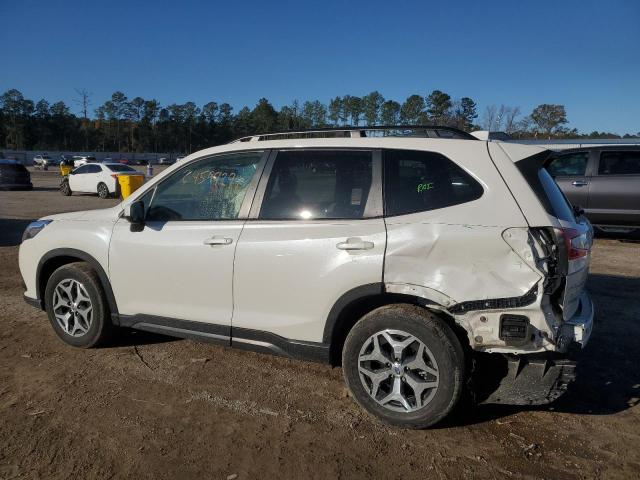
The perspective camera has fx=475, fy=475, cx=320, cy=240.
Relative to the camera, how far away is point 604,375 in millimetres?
3756

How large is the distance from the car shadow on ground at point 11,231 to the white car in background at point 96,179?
8124 mm

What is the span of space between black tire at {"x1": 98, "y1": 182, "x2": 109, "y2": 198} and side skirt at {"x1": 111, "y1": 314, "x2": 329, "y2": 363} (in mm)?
18458

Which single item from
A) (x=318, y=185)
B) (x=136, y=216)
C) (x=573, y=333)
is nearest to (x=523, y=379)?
(x=573, y=333)

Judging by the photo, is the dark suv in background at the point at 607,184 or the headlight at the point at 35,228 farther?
the dark suv in background at the point at 607,184

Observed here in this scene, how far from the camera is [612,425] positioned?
308cm

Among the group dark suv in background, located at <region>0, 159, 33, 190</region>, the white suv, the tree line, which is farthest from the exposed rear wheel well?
the tree line

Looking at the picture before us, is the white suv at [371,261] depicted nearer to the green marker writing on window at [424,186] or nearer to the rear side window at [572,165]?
the green marker writing on window at [424,186]

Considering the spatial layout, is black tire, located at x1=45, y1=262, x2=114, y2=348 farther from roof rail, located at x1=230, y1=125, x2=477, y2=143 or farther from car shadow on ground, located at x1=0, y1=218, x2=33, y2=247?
car shadow on ground, located at x1=0, y1=218, x2=33, y2=247

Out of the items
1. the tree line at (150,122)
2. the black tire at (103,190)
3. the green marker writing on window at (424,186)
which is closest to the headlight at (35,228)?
the green marker writing on window at (424,186)

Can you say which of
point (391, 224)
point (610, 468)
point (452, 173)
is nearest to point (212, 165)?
point (391, 224)

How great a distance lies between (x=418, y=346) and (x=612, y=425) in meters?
1.41

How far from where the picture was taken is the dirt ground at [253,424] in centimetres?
267

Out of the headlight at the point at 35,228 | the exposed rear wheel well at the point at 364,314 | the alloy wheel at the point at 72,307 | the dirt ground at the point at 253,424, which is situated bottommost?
the dirt ground at the point at 253,424

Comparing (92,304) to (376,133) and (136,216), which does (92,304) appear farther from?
(376,133)
